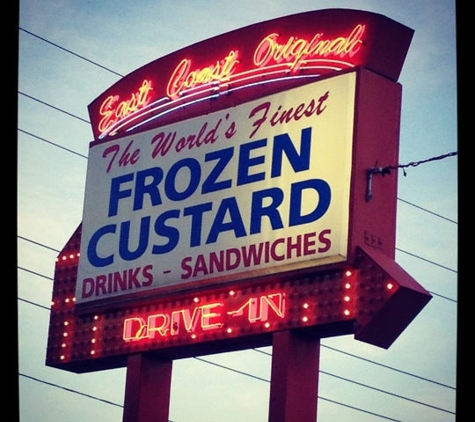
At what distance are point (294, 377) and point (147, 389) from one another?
3.04m

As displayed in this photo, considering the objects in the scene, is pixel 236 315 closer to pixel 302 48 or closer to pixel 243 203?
pixel 243 203

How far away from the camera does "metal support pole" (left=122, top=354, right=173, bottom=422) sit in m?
14.5

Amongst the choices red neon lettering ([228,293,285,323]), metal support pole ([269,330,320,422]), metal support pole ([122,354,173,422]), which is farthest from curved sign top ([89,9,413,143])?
metal support pole ([122,354,173,422])

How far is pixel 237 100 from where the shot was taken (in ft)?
48.7

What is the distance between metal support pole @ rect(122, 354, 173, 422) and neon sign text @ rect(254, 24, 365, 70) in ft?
15.5

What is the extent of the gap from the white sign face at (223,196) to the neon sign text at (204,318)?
1.22 feet

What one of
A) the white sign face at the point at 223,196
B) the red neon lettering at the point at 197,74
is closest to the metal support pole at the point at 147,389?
the white sign face at the point at 223,196

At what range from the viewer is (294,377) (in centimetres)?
1249

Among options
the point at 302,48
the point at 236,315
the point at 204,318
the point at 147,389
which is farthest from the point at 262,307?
the point at 302,48

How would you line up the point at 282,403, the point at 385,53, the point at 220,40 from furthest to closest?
the point at 220,40 → the point at 385,53 → the point at 282,403
